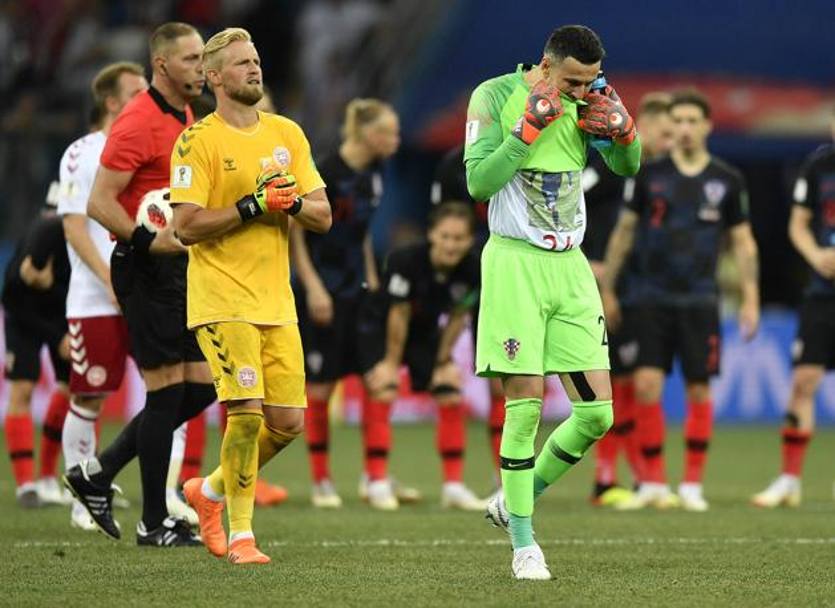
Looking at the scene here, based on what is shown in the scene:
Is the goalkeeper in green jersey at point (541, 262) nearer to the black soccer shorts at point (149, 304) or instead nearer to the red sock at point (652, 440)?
the black soccer shorts at point (149, 304)

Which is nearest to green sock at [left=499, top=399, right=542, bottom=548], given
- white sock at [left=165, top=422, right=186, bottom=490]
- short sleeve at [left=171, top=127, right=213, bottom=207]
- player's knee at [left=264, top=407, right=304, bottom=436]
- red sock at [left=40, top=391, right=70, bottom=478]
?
→ player's knee at [left=264, top=407, right=304, bottom=436]

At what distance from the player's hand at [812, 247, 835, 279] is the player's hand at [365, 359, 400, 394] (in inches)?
107

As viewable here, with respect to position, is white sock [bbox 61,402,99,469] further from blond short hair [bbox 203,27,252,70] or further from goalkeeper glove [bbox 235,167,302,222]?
blond short hair [bbox 203,27,252,70]

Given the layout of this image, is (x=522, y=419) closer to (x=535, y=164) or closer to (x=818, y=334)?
(x=535, y=164)

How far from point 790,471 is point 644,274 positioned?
1574 mm

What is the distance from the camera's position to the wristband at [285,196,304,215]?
24.8 feet

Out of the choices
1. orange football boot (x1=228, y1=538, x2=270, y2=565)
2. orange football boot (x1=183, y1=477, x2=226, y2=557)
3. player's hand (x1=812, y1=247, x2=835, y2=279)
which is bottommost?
orange football boot (x1=228, y1=538, x2=270, y2=565)

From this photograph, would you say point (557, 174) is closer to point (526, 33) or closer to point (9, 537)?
point (9, 537)

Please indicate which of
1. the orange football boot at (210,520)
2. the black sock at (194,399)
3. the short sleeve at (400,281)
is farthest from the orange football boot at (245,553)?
the short sleeve at (400,281)

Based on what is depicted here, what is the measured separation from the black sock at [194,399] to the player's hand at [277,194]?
143 centimetres

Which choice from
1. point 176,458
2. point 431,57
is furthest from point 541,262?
point 431,57

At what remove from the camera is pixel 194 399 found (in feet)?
28.5

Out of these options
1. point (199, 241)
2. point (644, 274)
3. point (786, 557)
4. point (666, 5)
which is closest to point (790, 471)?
point (644, 274)

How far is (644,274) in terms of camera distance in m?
11.4
